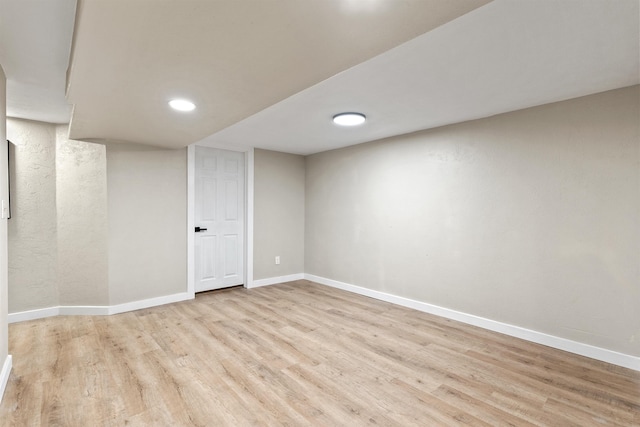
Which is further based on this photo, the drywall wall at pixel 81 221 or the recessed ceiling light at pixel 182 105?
the drywall wall at pixel 81 221

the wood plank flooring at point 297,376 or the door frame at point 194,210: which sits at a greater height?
the door frame at point 194,210

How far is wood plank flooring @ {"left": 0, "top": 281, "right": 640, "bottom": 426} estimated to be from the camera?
183 centimetres

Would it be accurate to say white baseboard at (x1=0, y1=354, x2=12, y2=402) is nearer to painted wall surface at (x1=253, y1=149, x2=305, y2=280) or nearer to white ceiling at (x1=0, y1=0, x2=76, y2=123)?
white ceiling at (x1=0, y1=0, x2=76, y2=123)

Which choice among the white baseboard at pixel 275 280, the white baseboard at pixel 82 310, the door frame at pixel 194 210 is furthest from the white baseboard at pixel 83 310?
the white baseboard at pixel 275 280

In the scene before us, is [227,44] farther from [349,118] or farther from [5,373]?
[5,373]

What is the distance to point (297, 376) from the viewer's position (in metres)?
2.25

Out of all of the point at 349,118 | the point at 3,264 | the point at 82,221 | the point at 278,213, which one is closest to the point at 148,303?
the point at 82,221

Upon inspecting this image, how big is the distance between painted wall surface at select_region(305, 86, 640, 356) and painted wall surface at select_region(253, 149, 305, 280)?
1319mm

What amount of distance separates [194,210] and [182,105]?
223cm

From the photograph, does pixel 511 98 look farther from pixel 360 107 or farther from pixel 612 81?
pixel 360 107

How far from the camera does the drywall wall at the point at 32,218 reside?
128 inches

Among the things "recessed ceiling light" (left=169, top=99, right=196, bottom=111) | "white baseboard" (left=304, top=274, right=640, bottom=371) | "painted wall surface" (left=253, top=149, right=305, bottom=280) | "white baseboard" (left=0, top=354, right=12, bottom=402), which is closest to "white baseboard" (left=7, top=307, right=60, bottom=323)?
"white baseboard" (left=0, top=354, right=12, bottom=402)

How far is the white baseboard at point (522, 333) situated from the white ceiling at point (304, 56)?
6.98 feet

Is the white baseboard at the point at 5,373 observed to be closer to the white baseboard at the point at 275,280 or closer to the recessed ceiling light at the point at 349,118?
the white baseboard at the point at 275,280
